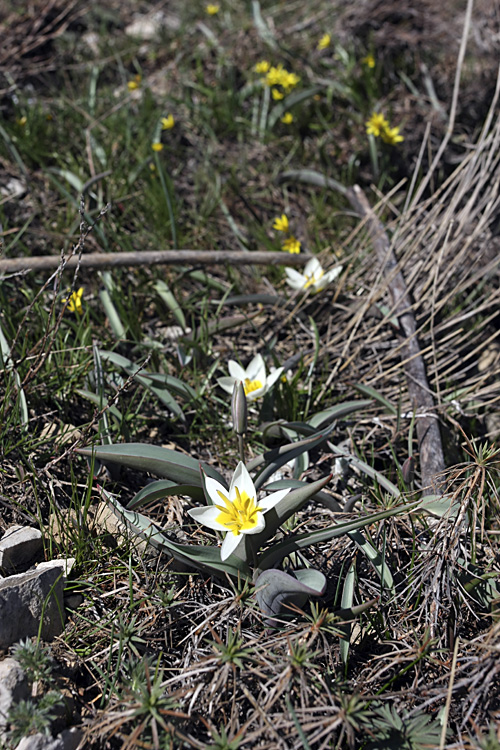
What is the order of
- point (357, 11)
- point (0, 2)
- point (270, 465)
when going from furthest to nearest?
1. point (0, 2)
2. point (357, 11)
3. point (270, 465)

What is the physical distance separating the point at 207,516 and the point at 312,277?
1.21 meters

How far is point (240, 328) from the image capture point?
2.38m

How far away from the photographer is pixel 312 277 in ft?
7.39

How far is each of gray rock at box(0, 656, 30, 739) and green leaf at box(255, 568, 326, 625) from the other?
54 cm

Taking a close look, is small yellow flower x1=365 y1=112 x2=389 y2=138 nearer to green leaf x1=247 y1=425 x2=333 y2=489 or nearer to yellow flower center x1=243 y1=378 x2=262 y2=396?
yellow flower center x1=243 y1=378 x2=262 y2=396

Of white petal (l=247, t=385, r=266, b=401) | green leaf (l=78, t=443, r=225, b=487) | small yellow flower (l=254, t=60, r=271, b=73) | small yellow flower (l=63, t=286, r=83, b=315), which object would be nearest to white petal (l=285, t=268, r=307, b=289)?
white petal (l=247, t=385, r=266, b=401)

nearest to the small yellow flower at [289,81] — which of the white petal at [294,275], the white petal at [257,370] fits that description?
the white petal at [294,275]

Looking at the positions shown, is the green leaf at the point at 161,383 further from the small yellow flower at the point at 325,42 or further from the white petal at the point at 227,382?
the small yellow flower at the point at 325,42

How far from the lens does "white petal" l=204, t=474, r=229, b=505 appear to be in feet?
4.59

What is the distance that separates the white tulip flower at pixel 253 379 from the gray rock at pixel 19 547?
0.71 metres

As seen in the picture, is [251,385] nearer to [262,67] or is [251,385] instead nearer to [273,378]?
[273,378]

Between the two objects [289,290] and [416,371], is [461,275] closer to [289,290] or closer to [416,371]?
[416,371]

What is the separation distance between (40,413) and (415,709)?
1.40m

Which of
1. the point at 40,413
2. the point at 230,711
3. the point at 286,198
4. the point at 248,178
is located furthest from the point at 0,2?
the point at 230,711
